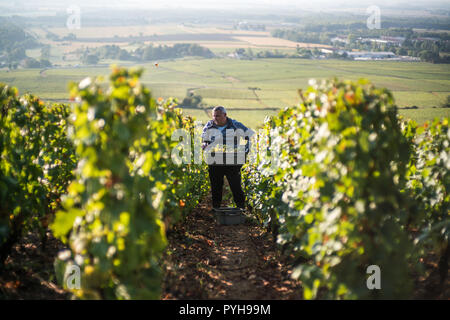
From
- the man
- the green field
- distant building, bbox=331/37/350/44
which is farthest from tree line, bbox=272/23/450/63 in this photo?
the man

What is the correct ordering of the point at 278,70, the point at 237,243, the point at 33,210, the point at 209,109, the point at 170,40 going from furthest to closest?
the point at 170,40
the point at 278,70
the point at 209,109
the point at 237,243
the point at 33,210

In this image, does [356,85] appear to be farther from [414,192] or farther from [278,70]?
[278,70]

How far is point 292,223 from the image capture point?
3.86 meters

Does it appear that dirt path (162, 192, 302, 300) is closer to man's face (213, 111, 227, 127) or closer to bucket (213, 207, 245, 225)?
bucket (213, 207, 245, 225)

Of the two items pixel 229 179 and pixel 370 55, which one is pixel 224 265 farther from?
pixel 370 55

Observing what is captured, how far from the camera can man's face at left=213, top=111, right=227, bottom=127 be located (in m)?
6.70

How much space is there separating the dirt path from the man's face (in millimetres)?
1924

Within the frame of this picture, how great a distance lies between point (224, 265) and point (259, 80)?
1755 inches

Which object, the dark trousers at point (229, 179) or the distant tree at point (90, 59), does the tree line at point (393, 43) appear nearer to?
the dark trousers at point (229, 179)

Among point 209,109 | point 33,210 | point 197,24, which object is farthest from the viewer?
point 197,24

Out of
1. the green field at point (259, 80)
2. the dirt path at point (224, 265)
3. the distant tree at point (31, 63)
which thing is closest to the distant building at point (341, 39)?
the green field at point (259, 80)

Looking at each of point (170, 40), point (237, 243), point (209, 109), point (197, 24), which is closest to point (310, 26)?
point (170, 40)

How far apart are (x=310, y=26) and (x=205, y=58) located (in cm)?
1933

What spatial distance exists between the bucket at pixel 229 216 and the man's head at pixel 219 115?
63.5 inches
